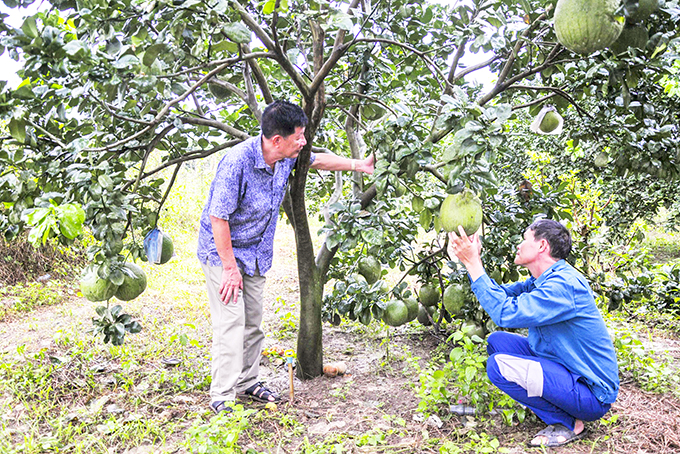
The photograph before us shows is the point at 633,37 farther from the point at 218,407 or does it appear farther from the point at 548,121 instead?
the point at 218,407

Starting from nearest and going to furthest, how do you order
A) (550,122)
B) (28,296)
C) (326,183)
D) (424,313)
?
(550,122), (424,313), (326,183), (28,296)

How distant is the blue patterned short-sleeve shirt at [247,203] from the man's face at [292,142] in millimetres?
147

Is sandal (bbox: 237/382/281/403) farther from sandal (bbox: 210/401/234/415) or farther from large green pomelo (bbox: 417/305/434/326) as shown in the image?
large green pomelo (bbox: 417/305/434/326)

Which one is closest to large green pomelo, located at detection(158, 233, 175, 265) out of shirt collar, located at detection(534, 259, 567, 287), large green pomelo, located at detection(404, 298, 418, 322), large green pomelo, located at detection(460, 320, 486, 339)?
large green pomelo, located at detection(404, 298, 418, 322)

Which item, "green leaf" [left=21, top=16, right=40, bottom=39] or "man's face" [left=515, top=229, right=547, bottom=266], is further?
"man's face" [left=515, top=229, right=547, bottom=266]

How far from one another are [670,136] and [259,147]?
Answer: 79.4 inches

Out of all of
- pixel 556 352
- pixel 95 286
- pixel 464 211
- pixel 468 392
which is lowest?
pixel 468 392

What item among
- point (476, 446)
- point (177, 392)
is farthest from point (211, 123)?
point (476, 446)

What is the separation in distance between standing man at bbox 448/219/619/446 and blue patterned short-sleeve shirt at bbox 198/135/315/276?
1020mm

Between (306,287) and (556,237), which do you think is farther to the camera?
(306,287)

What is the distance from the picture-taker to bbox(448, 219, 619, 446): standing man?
216cm

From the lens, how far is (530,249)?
2402mm

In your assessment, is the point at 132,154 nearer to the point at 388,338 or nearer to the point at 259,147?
the point at 259,147

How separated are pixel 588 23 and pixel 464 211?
0.83m
